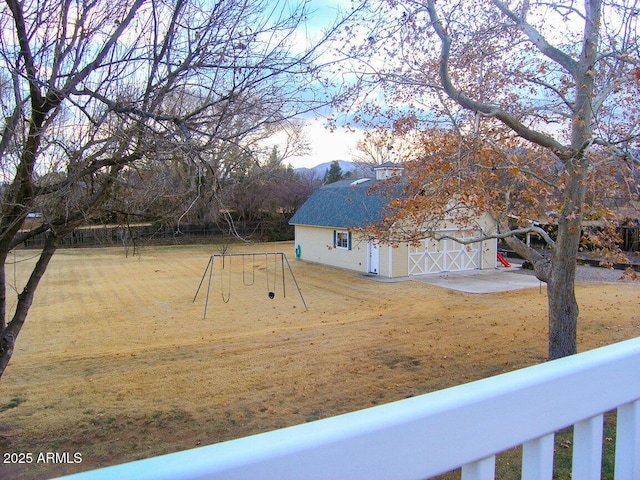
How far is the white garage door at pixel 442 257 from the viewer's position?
830 inches

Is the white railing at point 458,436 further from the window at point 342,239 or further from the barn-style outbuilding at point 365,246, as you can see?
the window at point 342,239

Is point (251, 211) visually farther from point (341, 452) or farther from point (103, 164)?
point (341, 452)

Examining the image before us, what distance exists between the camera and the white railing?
705 millimetres

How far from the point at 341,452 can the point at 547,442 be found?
497mm

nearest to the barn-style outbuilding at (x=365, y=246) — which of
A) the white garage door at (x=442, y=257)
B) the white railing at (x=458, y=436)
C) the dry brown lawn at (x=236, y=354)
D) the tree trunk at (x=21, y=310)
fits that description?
the white garage door at (x=442, y=257)

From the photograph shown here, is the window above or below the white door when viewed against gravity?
above

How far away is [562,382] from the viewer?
1013mm

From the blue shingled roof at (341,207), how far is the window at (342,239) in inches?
16.5

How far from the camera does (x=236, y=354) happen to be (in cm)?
976

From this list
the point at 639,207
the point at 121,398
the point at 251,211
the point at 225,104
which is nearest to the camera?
the point at 225,104

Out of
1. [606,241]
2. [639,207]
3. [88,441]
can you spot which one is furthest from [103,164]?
[606,241]

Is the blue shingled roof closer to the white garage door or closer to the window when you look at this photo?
the window

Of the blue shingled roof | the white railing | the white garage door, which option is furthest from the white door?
the white railing

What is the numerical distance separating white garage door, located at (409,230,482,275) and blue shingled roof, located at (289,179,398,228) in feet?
8.30
